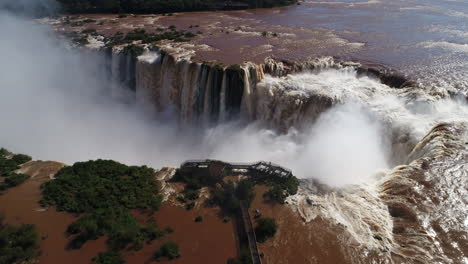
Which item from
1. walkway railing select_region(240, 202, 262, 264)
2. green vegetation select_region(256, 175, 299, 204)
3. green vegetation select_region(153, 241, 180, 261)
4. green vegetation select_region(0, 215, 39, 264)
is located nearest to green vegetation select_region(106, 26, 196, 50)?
green vegetation select_region(256, 175, 299, 204)

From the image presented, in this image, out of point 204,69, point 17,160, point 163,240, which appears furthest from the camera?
point 204,69

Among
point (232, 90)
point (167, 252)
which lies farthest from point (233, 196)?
point (232, 90)

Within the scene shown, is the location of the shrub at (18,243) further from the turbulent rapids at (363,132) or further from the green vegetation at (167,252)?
the turbulent rapids at (363,132)

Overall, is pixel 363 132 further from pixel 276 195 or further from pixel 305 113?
pixel 276 195

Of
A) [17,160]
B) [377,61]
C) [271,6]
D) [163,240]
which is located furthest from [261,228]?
[271,6]

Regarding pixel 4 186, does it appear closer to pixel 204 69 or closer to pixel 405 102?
pixel 204 69

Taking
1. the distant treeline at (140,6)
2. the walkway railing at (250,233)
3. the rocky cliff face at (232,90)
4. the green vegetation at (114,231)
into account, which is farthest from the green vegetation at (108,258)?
the distant treeline at (140,6)
